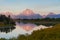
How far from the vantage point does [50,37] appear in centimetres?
2441

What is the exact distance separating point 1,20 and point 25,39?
309 feet

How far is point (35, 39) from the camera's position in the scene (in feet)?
82.7

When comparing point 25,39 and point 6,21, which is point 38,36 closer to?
point 25,39

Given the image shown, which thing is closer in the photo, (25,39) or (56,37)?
(56,37)

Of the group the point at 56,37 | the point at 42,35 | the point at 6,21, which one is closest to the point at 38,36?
the point at 42,35

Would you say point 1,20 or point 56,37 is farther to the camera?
point 1,20

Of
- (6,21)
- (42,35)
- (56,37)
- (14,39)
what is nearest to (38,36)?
(42,35)

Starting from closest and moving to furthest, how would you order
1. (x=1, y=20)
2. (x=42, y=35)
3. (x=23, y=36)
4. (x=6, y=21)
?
1. (x=42, y=35)
2. (x=23, y=36)
3. (x=6, y=21)
4. (x=1, y=20)

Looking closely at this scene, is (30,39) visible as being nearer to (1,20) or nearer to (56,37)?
(56,37)

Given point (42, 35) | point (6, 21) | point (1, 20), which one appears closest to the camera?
point (42, 35)

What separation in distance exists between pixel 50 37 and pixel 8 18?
95.8 m

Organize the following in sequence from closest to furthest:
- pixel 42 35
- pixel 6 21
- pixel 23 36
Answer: pixel 42 35, pixel 23 36, pixel 6 21

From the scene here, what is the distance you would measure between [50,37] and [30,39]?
115 inches

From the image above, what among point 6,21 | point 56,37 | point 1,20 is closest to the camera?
point 56,37
